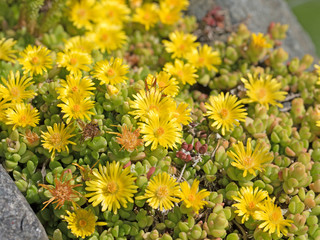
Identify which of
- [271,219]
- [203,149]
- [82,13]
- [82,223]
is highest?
[82,13]

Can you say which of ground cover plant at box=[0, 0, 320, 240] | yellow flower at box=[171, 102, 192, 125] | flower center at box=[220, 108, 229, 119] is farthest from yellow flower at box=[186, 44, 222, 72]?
yellow flower at box=[171, 102, 192, 125]

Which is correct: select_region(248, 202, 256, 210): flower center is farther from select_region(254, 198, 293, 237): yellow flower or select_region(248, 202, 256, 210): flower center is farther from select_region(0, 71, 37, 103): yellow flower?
select_region(0, 71, 37, 103): yellow flower

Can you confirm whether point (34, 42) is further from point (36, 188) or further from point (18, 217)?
point (18, 217)

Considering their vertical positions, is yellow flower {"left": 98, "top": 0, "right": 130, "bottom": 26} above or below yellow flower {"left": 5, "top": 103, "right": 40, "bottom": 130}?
above

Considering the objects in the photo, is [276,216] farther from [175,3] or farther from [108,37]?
[175,3]

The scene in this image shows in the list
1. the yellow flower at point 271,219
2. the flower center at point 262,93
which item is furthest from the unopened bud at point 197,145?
the flower center at point 262,93

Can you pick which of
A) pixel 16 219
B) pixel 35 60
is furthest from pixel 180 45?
pixel 16 219
